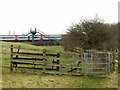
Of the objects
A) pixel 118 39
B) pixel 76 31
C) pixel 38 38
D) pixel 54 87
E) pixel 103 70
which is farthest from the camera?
pixel 38 38

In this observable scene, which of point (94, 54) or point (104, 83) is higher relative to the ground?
point (94, 54)

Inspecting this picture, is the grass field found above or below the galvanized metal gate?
below

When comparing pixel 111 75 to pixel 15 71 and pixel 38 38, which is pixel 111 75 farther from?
pixel 38 38

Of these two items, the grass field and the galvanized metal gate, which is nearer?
the grass field

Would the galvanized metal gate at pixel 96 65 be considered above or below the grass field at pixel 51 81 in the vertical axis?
above

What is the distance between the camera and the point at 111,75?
11867mm

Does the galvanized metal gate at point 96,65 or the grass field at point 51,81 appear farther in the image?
the galvanized metal gate at point 96,65

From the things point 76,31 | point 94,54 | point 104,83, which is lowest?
point 104,83

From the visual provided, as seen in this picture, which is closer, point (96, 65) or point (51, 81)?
point (51, 81)

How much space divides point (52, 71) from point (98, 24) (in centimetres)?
1515

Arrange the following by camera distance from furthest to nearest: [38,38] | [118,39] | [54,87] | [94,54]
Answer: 1. [38,38]
2. [118,39]
3. [94,54]
4. [54,87]

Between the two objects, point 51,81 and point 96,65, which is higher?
point 96,65

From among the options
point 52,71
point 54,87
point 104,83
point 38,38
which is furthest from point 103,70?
point 38,38

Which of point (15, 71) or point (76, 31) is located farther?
point (76, 31)
